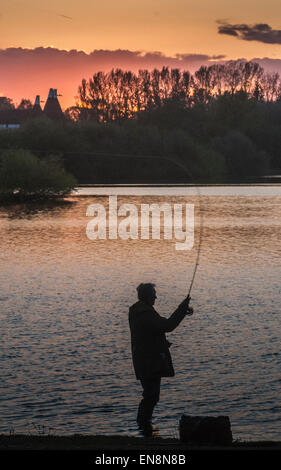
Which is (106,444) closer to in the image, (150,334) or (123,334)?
(150,334)

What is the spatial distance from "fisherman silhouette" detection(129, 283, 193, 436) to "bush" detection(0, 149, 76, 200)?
58787 millimetres

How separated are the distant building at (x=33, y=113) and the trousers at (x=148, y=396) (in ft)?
470

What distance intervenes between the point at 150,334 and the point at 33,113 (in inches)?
6029

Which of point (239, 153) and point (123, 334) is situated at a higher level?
point (239, 153)

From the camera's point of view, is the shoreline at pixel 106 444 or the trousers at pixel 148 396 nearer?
the shoreline at pixel 106 444

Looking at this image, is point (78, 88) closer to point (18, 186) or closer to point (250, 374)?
point (18, 186)

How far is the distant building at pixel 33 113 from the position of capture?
158 metres

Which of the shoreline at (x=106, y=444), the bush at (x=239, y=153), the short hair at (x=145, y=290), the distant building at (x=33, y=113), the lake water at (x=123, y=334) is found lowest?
the lake water at (x=123, y=334)

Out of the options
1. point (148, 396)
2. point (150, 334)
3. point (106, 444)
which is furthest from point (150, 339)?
point (106, 444)

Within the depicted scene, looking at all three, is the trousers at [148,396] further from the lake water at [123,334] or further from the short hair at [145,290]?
the short hair at [145,290]

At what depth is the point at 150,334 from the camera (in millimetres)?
8875

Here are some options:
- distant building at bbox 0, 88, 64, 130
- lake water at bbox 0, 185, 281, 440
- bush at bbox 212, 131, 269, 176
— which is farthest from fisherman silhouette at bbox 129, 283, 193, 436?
distant building at bbox 0, 88, 64, 130

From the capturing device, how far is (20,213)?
5553 cm

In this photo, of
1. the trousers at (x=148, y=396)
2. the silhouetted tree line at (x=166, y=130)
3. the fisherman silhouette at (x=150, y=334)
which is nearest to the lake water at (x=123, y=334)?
the trousers at (x=148, y=396)
